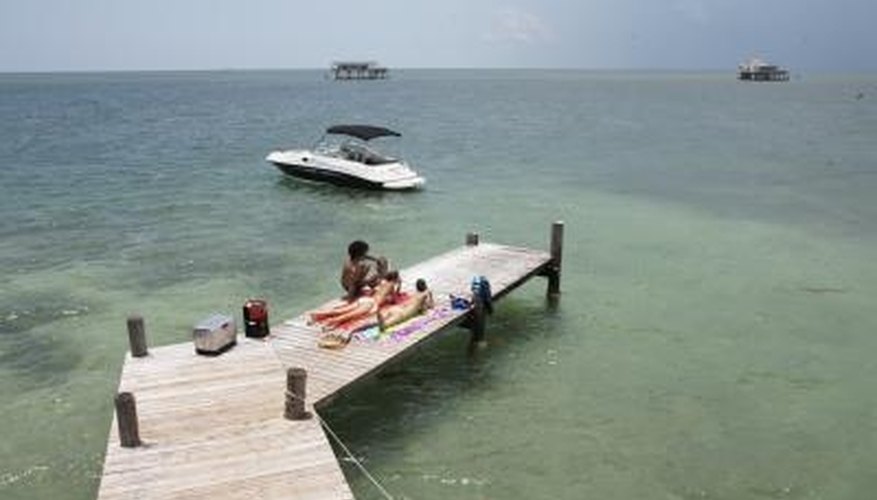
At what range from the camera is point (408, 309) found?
16.1 meters

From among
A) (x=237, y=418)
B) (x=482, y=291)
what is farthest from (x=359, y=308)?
(x=237, y=418)

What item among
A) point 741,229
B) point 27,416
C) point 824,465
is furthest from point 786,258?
point 27,416

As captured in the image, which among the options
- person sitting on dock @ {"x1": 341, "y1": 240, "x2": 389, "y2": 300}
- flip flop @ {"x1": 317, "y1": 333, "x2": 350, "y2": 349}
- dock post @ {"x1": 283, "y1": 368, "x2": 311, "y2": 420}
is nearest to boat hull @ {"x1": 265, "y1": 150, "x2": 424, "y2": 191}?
person sitting on dock @ {"x1": 341, "y1": 240, "x2": 389, "y2": 300}

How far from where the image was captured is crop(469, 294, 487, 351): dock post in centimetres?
1725

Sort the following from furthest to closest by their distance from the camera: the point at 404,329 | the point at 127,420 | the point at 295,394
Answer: the point at 404,329, the point at 295,394, the point at 127,420

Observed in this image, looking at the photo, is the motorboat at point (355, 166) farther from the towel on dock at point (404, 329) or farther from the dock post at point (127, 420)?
the dock post at point (127, 420)

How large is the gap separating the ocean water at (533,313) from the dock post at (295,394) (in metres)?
1.78

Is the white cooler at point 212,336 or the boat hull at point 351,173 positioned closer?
the white cooler at point 212,336

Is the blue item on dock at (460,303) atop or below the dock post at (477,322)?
atop

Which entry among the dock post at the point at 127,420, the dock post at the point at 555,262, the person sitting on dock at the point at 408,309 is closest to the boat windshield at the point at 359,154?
the dock post at the point at 555,262

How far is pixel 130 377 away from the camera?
1285 cm

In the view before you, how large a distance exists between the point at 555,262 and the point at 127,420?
13255 mm

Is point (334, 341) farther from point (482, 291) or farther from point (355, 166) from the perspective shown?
point (355, 166)

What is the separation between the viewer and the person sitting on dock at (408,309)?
15531 millimetres
